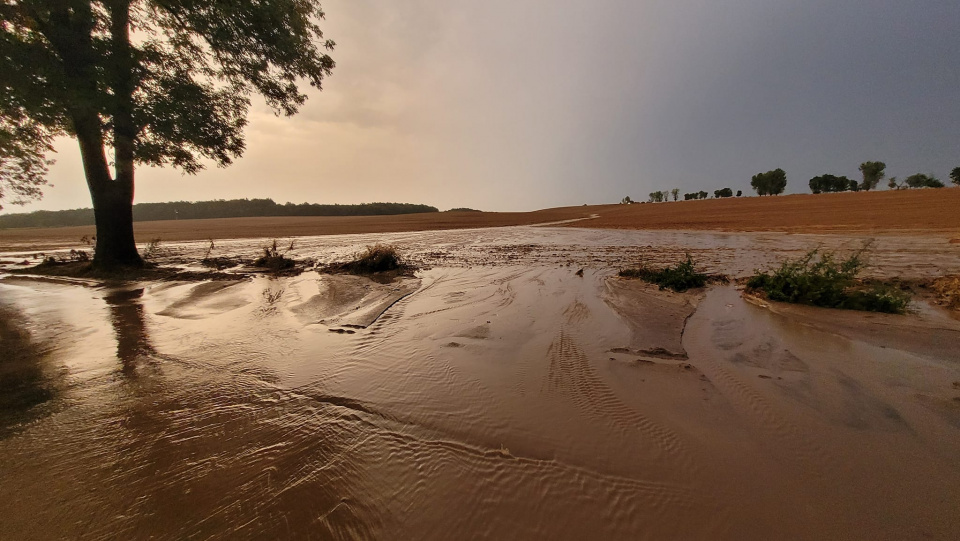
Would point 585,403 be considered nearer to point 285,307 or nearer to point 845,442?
point 845,442

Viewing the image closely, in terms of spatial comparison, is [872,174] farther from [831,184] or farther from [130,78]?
[130,78]

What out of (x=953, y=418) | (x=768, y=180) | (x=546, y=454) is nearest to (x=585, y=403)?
(x=546, y=454)

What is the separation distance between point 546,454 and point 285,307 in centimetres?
458

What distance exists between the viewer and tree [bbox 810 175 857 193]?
59.4m

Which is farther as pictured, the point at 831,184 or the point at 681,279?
the point at 831,184

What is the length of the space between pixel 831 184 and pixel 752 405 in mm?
88269

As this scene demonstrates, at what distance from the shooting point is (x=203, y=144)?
313 inches

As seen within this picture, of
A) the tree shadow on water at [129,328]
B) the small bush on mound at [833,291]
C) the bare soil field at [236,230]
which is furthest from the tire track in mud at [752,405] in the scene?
the bare soil field at [236,230]

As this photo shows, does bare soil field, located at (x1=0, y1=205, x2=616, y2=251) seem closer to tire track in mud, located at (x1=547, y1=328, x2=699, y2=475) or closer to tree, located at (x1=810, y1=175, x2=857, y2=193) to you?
tire track in mud, located at (x1=547, y1=328, x2=699, y2=475)

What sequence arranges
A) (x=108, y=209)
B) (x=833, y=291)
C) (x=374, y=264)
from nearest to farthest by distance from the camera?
(x=833, y=291), (x=374, y=264), (x=108, y=209)

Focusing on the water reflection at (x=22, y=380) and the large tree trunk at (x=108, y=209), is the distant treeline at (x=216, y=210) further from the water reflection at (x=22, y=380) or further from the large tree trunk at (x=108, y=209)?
the water reflection at (x=22, y=380)

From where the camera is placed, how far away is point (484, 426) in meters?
2.19

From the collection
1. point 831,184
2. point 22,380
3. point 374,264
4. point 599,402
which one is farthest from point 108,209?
point 831,184

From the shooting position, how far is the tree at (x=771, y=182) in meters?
60.9
